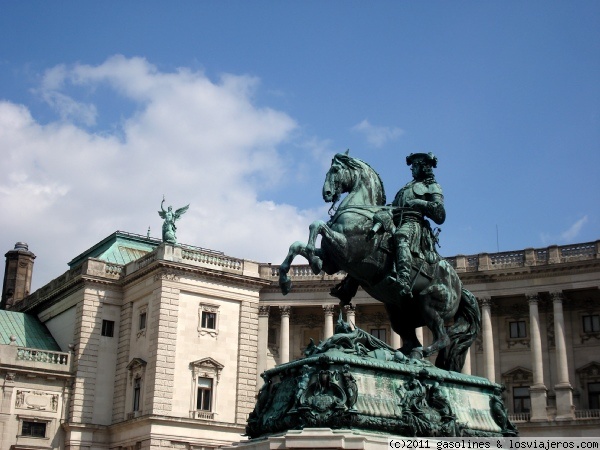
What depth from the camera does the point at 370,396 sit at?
12156 mm

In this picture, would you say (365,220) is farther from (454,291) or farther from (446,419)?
(446,419)

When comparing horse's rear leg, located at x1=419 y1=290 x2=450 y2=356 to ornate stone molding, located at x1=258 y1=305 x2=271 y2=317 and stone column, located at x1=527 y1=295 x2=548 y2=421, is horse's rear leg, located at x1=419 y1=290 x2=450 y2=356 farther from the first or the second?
ornate stone molding, located at x1=258 y1=305 x2=271 y2=317

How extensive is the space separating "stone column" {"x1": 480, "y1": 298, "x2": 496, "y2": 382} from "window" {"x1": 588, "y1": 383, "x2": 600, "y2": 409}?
622cm

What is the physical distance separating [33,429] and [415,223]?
5190 centimetres

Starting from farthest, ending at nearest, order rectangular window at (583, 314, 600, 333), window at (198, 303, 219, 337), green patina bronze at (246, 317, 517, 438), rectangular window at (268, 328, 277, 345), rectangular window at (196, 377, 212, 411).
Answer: rectangular window at (268, 328, 277, 345)
rectangular window at (583, 314, 600, 333)
window at (198, 303, 219, 337)
rectangular window at (196, 377, 212, 411)
green patina bronze at (246, 317, 517, 438)

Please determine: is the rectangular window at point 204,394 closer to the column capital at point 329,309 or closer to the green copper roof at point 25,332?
the column capital at point 329,309

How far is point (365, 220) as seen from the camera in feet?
45.2

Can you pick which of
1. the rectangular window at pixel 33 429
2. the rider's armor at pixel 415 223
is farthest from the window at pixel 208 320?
the rider's armor at pixel 415 223

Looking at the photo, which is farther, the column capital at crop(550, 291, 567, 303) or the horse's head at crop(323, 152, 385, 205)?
the column capital at crop(550, 291, 567, 303)

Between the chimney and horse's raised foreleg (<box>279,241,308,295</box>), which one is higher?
the chimney

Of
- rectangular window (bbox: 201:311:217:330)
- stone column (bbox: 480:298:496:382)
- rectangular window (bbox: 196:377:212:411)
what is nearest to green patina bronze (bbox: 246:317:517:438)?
rectangular window (bbox: 196:377:212:411)

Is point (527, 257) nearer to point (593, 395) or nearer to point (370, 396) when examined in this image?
point (593, 395)

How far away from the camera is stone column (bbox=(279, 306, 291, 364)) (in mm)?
65375

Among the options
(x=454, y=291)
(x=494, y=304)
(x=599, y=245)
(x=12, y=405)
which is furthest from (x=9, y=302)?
(x=454, y=291)
